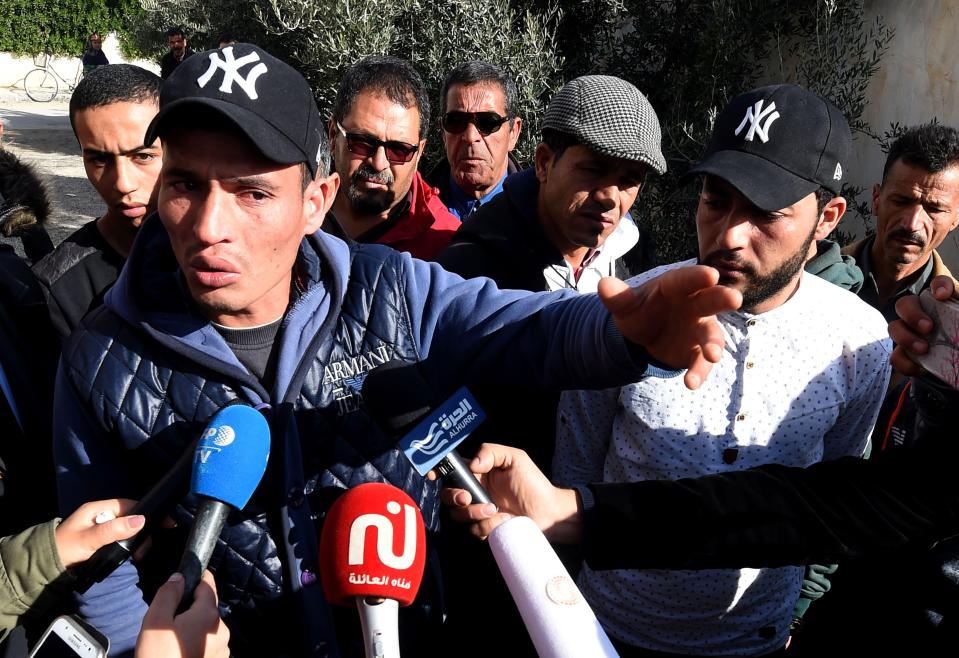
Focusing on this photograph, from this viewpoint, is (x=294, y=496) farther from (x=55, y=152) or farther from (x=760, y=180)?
(x=55, y=152)

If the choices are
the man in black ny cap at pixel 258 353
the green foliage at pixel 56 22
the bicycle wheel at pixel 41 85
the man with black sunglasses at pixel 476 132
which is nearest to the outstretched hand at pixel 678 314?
the man in black ny cap at pixel 258 353

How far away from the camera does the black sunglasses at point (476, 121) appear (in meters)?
4.36

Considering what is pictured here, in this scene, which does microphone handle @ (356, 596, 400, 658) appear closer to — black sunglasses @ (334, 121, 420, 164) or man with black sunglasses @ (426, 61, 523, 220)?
black sunglasses @ (334, 121, 420, 164)

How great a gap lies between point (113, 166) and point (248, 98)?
1.37 m

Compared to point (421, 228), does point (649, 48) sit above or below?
above

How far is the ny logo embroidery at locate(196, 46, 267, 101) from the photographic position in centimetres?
177

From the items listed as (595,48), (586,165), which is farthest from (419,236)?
(595,48)

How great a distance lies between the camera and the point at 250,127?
173cm

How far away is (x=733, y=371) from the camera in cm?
223

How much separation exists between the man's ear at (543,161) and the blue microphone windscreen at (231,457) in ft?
5.83

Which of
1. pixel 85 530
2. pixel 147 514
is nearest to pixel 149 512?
pixel 147 514

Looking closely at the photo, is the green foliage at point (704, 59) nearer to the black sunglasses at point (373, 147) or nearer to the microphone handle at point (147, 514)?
the black sunglasses at point (373, 147)

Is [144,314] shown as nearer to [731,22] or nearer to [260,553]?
[260,553]

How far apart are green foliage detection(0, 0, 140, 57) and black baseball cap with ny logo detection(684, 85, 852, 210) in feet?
101
